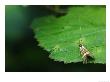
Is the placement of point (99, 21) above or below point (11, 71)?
above

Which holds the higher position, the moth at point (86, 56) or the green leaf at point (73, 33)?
the green leaf at point (73, 33)

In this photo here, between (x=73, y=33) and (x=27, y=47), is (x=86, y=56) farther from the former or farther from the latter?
(x=27, y=47)

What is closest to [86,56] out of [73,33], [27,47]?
[73,33]
